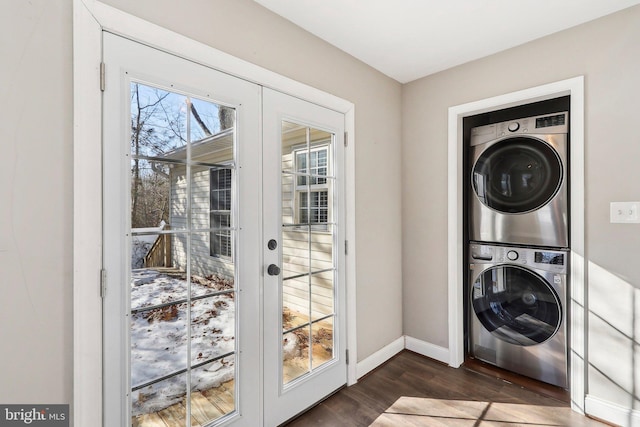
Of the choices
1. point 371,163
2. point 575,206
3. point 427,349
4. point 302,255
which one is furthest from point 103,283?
point 575,206

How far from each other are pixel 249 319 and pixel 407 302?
1.72 m

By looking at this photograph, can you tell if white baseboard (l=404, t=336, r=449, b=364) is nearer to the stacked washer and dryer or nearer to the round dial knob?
the stacked washer and dryer

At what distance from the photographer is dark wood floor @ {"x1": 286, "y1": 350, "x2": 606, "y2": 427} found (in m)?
1.91

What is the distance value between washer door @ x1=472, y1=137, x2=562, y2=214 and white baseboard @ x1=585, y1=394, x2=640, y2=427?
1.29 meters

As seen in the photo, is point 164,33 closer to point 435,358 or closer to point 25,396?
point 25,396

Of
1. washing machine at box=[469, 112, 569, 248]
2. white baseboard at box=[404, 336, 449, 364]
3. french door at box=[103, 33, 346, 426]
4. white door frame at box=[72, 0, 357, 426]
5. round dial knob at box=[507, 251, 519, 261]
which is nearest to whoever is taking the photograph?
white door frame at box=[72, 0, 357, 426]

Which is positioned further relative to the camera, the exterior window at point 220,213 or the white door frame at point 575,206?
the white door frame at point 575,206

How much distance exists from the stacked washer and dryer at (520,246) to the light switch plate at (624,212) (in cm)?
25

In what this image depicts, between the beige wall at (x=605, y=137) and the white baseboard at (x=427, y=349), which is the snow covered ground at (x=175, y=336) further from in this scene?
the beige wall at (x=605, y=137)

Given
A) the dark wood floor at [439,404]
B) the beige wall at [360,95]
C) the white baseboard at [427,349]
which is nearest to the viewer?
the beige wall at [360,95]

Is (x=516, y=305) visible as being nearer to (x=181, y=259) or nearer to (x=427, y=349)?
(x=427, y=349)

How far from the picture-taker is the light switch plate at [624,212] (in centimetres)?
180

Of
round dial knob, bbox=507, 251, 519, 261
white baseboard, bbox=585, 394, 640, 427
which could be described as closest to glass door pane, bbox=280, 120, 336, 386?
round dial knob, bbox=507, 251, 519, 261

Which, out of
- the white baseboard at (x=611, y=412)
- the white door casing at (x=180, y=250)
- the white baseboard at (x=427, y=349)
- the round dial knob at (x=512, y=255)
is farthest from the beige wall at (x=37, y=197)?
the white baseboard at (x=611, y=412)
